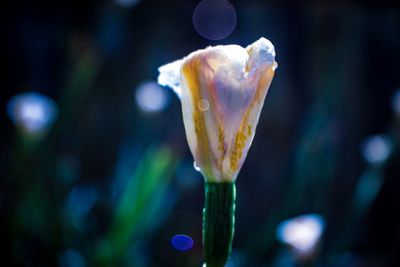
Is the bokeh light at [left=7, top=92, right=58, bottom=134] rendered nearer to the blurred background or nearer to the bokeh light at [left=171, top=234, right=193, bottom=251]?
the blurred background

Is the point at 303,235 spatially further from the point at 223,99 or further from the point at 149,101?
the point at 223,99

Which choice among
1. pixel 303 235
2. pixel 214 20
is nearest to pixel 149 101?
pixel 303 235

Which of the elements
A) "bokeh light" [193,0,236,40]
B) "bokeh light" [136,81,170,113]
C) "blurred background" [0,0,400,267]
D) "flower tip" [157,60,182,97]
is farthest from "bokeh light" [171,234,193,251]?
"flower tip" [157,60,182,97]

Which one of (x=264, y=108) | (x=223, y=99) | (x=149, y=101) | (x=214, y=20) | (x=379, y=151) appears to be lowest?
(x=223, y=99)

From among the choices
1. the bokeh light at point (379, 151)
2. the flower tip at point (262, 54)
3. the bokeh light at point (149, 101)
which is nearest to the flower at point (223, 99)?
the flower tip at point (262, 54)

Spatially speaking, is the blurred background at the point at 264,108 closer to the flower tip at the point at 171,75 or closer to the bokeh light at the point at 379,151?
the bokeh light at the point at 379,151

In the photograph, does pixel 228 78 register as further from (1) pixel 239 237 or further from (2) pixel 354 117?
(2) pixel 354 117

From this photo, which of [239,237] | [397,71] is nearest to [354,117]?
[397,71]
